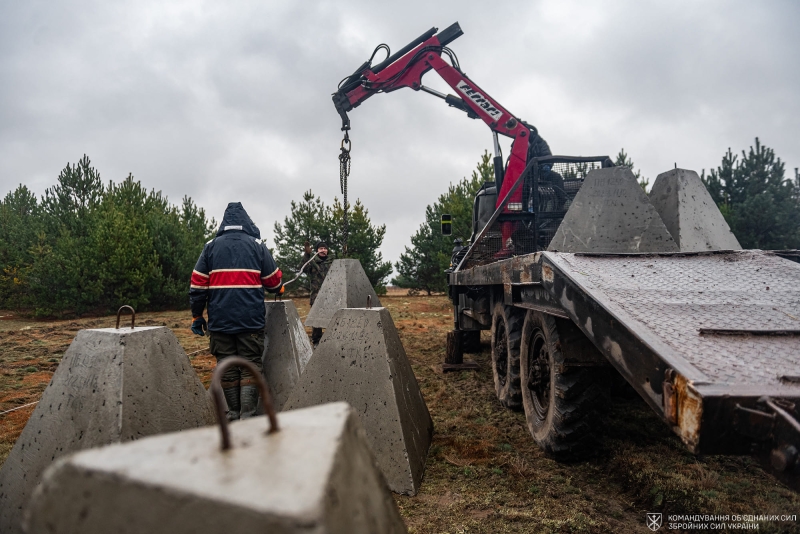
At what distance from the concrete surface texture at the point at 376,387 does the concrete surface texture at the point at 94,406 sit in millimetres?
852

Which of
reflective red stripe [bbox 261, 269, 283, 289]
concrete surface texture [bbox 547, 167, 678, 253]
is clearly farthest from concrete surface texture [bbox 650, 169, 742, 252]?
reflective red stripe [bbox 261, 269, 283, 289]

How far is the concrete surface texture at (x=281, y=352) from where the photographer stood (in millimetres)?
A: 4246

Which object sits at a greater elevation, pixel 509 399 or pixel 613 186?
pixel 613 186

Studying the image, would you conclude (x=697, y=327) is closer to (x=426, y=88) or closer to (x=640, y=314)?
(x=640, y=314)

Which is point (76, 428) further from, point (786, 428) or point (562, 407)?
point (786, 428)

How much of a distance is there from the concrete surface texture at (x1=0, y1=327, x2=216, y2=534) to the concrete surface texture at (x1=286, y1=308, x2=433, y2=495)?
33.5 inches

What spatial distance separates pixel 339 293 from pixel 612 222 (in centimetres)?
327

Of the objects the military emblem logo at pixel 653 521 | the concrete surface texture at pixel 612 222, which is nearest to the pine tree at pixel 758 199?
the concrete surface texture at pixel 612 222

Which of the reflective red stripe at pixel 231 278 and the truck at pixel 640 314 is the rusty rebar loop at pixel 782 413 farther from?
the reflective red stripe at pixel 231 278

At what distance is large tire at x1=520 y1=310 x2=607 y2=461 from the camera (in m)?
2.93

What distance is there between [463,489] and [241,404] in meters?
1.92

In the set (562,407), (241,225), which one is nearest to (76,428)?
(241,225)

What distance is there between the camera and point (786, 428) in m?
1.33

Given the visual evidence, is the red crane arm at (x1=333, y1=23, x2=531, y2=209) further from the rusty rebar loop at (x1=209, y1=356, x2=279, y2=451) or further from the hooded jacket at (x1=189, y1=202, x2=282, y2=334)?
the rusty rebar loop at (x1=209, y1=356, x2=279, y2=451)
